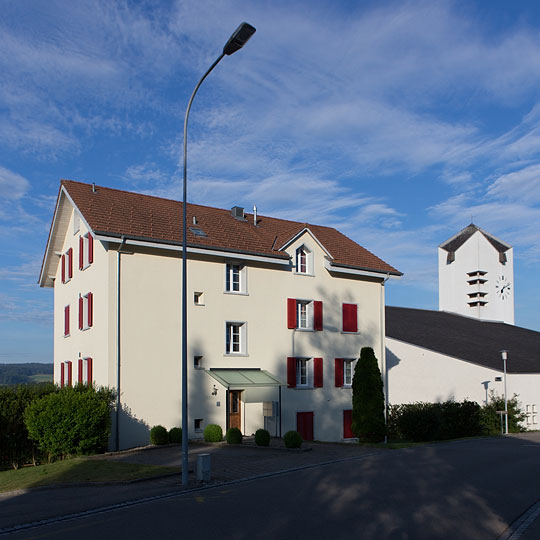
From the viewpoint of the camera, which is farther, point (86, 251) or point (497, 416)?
point (497, 416)

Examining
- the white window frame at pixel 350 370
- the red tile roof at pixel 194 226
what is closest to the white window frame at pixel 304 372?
the white window frame at pixel 350 370

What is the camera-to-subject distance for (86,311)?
1017 inches

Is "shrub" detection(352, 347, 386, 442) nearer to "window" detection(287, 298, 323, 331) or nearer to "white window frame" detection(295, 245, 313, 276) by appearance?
"window" detection(287, 298, 323, 331)

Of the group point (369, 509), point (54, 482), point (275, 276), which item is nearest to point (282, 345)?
point (275, 276)

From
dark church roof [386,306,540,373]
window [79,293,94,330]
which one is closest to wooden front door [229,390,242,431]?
window [79,293,94,330]

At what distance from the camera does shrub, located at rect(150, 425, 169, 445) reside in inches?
883

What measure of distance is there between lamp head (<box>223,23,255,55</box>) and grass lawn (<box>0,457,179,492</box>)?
9627 millimetres

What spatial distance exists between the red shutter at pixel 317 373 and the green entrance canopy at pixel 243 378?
262cm

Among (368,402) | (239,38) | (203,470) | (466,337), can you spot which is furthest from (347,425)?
(239,38)

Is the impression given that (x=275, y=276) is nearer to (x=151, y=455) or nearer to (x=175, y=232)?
(x=175, y=232)

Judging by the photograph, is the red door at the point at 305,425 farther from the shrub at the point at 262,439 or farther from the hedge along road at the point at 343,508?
the hedge along road at the point at 343,508

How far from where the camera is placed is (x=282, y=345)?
1104 inches

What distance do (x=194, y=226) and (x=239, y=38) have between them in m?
14.8

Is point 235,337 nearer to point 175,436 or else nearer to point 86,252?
point 175,436
